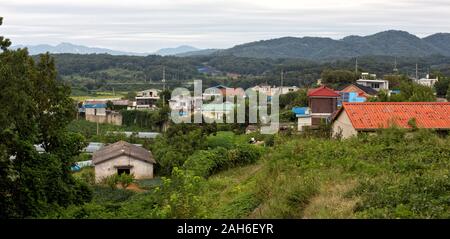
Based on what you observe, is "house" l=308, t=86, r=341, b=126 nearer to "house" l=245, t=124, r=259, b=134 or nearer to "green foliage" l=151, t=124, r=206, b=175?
"green foliage" l=151, t=124, r=206, b=175

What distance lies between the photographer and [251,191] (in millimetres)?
8922

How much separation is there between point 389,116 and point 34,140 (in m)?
8.60

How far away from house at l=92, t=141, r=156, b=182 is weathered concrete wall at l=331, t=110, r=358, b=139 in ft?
44.1

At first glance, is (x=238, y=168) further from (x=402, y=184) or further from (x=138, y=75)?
(x=138, y=75)

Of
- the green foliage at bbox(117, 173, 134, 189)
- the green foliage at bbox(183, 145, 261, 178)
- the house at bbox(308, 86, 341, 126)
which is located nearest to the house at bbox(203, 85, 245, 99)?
the house at bbox(308, 86, 341, 126)

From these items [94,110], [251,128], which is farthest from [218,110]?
[94,110]

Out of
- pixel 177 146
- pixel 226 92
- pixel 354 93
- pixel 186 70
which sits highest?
pixel 186 70

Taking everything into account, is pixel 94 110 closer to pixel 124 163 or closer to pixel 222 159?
pixel 124 163

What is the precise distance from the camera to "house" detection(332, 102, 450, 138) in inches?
567

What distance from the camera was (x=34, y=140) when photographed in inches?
445

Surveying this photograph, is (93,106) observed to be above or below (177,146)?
above

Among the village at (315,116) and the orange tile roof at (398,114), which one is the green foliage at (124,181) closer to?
the village at (315,116)

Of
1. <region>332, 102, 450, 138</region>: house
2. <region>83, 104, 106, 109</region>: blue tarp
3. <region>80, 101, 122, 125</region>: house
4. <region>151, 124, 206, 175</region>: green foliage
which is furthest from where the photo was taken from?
<region>83, 104, 106, 109</region>: blue tarp

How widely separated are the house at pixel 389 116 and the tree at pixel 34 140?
22.3ft
